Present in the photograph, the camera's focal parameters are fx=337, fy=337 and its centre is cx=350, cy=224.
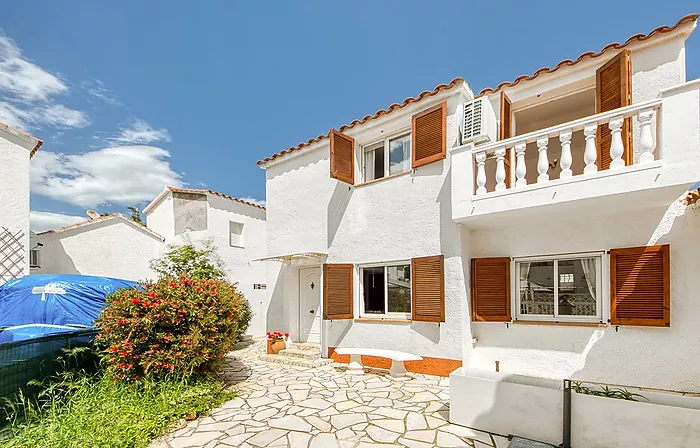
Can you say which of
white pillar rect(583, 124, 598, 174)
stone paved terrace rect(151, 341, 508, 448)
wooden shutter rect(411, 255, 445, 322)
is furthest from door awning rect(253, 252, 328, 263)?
white pillar rect(583, 124, 598, 174)

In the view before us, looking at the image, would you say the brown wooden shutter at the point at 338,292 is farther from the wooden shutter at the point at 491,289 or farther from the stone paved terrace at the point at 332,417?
the wooden shutter at the point at 491,289

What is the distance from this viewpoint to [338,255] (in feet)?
35.8

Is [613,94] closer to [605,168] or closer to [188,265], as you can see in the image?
[605,168]

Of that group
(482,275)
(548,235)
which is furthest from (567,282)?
(482,275)

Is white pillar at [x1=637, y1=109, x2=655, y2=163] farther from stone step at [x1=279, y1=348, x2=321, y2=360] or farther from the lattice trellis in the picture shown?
the lattice trellis

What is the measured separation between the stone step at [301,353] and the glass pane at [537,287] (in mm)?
6165

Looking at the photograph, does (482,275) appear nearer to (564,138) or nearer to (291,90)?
(564,138)

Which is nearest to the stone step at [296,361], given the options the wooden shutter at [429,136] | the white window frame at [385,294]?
the white window frame at [385,294]

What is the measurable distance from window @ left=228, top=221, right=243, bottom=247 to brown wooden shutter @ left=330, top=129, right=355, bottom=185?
937cm

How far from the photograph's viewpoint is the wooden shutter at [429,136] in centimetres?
907

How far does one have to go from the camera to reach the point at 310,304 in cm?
1202

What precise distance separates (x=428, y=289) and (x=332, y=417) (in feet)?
13.0

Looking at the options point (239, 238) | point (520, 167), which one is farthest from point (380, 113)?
point (239, 238)

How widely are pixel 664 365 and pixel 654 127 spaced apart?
4.71 m
